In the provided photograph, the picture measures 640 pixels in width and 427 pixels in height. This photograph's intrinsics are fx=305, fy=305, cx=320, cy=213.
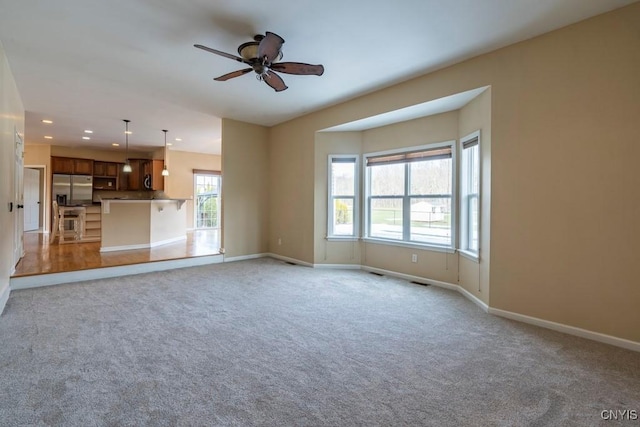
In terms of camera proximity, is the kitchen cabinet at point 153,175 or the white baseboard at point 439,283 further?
the kitchen cabinet at point 153,175

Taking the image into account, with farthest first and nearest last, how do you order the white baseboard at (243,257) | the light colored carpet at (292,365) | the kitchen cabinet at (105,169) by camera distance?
the kitchen cabinet at (105,169) < the white baseboard at (243,257) < the light colored carpet at (292,365)

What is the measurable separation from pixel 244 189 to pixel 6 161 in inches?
137

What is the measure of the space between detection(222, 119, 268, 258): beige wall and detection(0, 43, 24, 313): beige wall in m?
2.97

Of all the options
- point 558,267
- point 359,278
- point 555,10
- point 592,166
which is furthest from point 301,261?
point 555,10

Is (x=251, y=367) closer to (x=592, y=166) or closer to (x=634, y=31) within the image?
(x=592, y=166)

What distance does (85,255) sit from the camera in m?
5.72

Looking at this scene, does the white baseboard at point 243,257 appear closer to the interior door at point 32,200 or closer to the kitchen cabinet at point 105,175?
the kitchen cabinet at point 105,175

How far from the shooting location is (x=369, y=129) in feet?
17.5

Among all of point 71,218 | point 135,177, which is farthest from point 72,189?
point 71,218

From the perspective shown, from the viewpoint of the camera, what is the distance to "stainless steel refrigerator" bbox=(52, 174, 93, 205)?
867 centimetres

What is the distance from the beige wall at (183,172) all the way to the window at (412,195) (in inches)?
248

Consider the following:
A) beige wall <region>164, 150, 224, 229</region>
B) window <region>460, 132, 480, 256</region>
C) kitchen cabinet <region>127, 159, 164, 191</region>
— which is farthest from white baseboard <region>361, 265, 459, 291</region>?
kitchen cabinet <region>127, 159, 164, 191</region>

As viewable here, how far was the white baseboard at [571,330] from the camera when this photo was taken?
260cm

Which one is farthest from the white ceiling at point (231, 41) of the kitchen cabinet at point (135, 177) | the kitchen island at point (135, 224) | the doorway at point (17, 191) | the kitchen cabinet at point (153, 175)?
the kitchen cabinet at point (135, 177)
